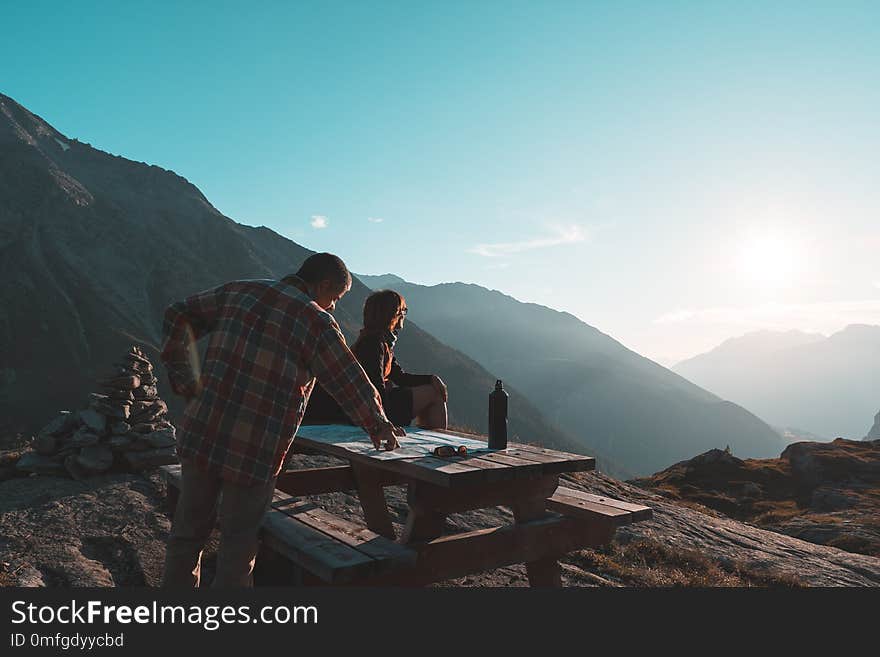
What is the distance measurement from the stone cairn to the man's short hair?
5.01m

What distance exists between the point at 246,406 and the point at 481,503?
177cm

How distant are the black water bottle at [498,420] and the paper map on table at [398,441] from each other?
0.31ft

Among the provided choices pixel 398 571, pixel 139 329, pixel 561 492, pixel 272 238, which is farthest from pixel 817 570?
pixel 272 238

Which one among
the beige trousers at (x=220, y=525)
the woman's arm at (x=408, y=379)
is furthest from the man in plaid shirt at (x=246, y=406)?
the woman's arm at (x=408, y=379)

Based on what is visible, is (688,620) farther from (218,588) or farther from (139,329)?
(139,329)

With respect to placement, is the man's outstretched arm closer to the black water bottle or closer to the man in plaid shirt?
the man in plaid shirt

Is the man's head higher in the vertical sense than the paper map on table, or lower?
higher

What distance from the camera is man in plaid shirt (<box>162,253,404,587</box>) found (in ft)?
9.66

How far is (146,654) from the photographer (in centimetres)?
271

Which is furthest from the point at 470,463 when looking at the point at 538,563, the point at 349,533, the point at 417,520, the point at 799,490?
the point at 799,490

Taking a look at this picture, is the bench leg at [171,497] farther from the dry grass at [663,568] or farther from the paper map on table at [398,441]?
the dry grass at [663,568]

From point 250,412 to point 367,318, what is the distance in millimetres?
2233

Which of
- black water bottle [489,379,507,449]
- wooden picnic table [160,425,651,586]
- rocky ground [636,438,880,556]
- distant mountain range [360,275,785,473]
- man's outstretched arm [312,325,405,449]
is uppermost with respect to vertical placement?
man's outstretched arm [312,325,405,449]

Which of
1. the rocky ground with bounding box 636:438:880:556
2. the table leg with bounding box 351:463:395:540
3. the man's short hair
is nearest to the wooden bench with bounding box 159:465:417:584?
the table leg with bounding box 351:463:395:540
